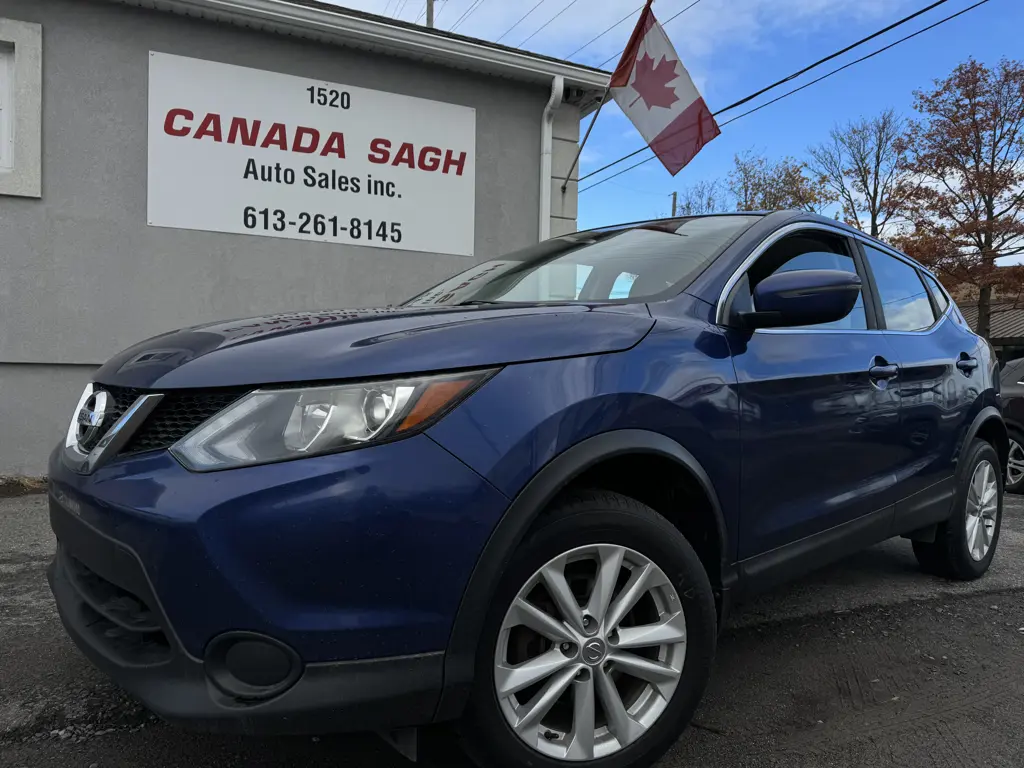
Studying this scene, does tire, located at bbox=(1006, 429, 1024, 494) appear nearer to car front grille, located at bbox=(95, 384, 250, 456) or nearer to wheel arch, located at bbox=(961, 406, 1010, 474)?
wheel arch, located at bbox=(961, 406, 1010, 474)

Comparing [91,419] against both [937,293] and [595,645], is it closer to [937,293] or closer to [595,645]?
[595,645]

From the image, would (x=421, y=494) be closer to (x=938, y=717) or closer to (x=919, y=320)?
(x=938, y=717)

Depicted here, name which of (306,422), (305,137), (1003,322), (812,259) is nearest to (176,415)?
(306,422)

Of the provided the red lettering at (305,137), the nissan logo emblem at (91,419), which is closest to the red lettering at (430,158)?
the red lettering at (305,137)

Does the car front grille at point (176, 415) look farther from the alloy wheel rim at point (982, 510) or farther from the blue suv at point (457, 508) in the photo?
the alloy wheel rim at point (982, 510)

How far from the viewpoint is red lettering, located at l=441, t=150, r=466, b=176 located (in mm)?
7078

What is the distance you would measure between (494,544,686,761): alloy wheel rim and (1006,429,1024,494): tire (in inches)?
252

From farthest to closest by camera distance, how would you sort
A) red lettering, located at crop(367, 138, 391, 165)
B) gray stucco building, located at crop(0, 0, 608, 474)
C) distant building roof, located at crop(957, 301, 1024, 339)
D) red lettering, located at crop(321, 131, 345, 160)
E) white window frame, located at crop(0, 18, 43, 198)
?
distant building roof, located at crop(957, 301, 1024, 339) < red lettering, located at crop(367, 138, 391, 165) < red lettering, located at crop(321, 131, 345, 160) < gray stucco building, located at crop(0, 0, 608, 474) < white window frame, located at crop(0, 18, 43, 198)

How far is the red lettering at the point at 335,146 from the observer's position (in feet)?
21.5

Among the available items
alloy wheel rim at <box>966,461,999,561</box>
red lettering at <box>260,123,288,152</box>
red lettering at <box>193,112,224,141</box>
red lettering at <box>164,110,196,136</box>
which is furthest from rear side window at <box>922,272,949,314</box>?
red lettering at <box>164,110,196,136</box>

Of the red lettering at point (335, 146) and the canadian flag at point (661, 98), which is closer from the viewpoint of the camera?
the red lettering at point (335, 146)

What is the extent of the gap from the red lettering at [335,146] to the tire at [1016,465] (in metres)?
6.65

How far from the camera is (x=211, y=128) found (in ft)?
20.2

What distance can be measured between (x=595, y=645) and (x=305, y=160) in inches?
225
